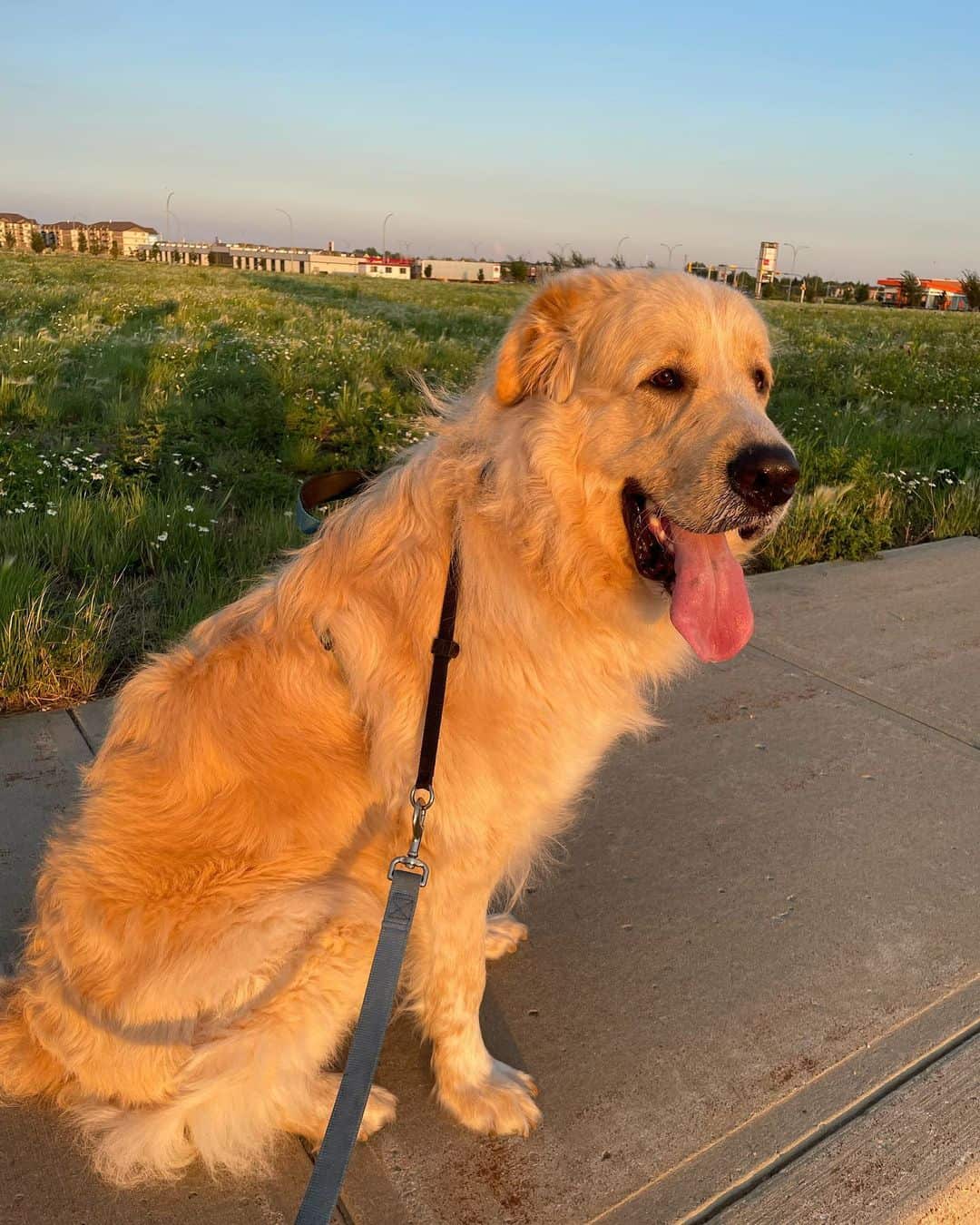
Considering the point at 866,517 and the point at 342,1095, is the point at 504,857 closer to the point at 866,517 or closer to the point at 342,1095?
the point at 342,1095

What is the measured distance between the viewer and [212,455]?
283 inches

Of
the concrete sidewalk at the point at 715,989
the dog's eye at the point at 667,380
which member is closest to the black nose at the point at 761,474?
the dog's eye at the point at 667,380

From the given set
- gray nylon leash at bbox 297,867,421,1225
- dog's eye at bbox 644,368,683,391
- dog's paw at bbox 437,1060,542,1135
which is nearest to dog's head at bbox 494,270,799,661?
dog's eye at bbox 644,368,683,391

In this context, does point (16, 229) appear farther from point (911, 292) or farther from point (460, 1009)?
point (460, 1009)

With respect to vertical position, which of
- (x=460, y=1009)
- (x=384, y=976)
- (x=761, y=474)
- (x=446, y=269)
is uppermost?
(x=446, y=269)

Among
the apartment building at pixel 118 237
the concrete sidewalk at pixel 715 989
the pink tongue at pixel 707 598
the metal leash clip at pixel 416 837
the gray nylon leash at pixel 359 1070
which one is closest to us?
the gray nylon leash at pixel 359 1070

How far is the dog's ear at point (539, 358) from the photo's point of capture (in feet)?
8.09

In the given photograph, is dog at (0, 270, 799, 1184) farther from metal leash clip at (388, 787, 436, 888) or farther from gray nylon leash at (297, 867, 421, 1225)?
gray nylon leash at (297, 867, 421, 1225)

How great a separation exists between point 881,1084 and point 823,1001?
29cm

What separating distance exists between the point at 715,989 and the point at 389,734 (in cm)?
128

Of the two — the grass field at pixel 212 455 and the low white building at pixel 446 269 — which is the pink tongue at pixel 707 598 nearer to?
the grass field at pixel 212 455

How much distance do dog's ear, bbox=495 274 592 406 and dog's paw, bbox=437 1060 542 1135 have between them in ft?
5.76

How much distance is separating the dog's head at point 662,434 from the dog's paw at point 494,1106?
121 centimetres

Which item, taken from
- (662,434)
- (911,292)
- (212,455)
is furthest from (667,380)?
(911,292)
